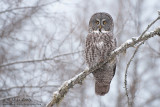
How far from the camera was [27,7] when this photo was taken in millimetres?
6895

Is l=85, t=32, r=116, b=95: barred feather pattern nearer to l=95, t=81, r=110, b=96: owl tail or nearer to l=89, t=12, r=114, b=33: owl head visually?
l=95, t=81, r=110, b=96: owl tail

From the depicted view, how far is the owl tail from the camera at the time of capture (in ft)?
17.8

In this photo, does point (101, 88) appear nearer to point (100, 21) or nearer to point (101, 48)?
point (101, 48)

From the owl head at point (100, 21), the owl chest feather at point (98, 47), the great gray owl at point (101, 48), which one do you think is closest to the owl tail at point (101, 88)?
the great gray owl at point (101, 48)

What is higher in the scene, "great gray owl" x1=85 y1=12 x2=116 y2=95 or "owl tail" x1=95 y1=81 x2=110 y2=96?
"great gray owl" x1=85 y1=12 x2=116 y2=95

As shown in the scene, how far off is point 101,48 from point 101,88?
0.75m

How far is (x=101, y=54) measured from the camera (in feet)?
16.8

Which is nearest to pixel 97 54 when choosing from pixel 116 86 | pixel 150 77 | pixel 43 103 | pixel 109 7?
pixel 43 103

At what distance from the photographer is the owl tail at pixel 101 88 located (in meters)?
5.42

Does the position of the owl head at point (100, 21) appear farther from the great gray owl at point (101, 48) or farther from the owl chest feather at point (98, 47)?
the owl chest feather at point (98, 47)

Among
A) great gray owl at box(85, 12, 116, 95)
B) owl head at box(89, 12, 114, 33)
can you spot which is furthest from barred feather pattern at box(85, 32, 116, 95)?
owl head at box(89, 12, 114, 33)

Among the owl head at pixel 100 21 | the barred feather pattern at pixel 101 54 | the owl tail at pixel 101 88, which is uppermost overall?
the owl head at pixel 100 21

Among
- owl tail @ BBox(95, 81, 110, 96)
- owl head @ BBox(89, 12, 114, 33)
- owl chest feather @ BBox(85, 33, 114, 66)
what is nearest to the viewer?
owl chest feather @ BBox(85, 33, 114, 66)

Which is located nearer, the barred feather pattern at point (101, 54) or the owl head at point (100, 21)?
the barred feather pattern at point (101, 54)
